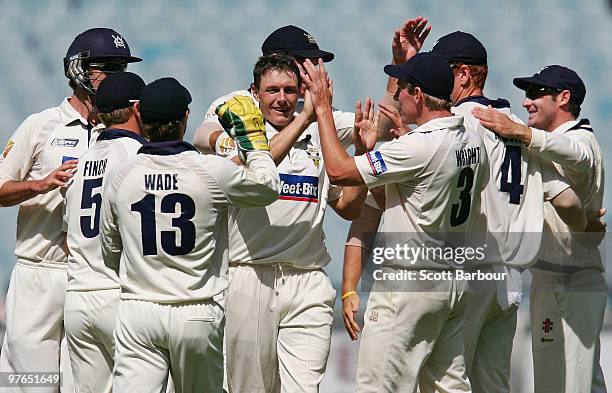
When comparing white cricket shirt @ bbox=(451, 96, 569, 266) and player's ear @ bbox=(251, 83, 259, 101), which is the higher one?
player's ear @ bbox=(251, 83, 259, 101)

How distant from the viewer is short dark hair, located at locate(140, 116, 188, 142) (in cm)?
454

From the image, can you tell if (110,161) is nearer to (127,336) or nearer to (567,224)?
(127,336)

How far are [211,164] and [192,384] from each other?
Answer: 90 cm

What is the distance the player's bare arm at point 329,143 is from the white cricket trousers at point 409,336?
1.77 ft

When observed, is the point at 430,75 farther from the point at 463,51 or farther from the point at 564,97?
the point at 564,97

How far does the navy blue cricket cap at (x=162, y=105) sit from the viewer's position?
4.52m

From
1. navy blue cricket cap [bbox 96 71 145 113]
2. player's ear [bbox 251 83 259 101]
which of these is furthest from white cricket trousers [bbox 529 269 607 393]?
navy blue cricket cap [bbox 96 71 145 113]

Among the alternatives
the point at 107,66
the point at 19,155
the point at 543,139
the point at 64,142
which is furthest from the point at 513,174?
the point at 19,155

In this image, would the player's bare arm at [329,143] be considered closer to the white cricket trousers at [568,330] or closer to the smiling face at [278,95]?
the smiling face at [278,95]

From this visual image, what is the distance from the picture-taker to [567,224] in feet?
19.5

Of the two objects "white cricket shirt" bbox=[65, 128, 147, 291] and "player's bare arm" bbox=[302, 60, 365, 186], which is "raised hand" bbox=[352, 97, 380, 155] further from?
"white cricket shirt" bbox=[65, 128, 147, 291]

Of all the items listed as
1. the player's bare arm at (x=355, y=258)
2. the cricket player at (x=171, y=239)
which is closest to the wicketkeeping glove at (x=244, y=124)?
the cricket player at (x=171, y=239)

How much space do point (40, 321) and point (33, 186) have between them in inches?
30.4

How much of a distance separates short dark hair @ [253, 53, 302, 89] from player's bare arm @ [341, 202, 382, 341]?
0.77m
